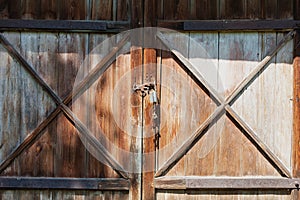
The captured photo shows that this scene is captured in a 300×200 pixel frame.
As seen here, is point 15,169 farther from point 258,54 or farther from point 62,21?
point 258,54

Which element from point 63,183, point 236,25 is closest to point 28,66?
point 63,183

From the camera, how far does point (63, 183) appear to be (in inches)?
164

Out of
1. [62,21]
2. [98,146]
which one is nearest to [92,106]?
[98,146]

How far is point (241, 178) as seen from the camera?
4141mm

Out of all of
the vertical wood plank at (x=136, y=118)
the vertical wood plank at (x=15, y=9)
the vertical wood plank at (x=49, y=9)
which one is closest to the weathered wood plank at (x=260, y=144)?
the vertical wood plank at (x=136, y=118)

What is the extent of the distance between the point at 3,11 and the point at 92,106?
1224mm

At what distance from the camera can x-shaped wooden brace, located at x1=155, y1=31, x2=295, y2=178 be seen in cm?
414

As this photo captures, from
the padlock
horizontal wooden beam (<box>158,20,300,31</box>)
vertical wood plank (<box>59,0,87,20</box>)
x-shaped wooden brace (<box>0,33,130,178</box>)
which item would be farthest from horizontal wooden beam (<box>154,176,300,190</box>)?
vertical wood plank (<box>59,0,87,20</box>)

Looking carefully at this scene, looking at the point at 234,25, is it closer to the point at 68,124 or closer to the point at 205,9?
the point at 205,9

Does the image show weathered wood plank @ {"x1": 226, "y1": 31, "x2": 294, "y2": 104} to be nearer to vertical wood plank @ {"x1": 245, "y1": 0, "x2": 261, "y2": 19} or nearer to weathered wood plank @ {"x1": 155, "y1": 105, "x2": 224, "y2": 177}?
weathered wood plank @ {"x1": 155, "y1": 105, "x2": 224, "y2": 177}

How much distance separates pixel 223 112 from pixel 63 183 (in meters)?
1.64

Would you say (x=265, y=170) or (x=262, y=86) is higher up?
(x=262, y=86)

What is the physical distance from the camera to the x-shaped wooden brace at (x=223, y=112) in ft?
13.6

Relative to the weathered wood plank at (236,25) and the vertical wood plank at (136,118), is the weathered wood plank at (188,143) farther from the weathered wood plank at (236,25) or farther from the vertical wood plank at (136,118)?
the weathered wood plank at (236,25)
